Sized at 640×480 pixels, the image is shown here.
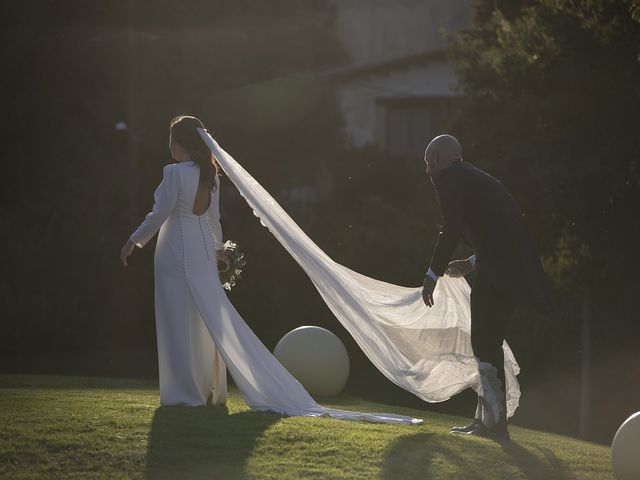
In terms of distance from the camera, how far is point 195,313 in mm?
10203

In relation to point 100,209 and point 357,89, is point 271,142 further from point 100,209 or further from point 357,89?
point 357,89

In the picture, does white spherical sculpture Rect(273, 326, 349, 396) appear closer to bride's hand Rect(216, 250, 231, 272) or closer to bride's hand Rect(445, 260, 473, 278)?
bride's hand Rect(216, 250, 231, 272)

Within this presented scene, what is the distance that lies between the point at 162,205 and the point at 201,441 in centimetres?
250

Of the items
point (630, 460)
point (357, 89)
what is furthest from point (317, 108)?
point (630, 460)

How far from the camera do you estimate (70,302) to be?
77.5 ft

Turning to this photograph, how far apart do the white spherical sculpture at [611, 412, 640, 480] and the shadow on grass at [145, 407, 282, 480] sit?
2774 mm

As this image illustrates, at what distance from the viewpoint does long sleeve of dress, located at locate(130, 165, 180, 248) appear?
1009 centimetres

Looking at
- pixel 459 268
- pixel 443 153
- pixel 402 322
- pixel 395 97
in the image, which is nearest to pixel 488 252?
pixel 459 268

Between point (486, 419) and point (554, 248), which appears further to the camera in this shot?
point (554, 248)

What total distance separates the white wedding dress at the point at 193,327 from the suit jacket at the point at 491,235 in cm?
177

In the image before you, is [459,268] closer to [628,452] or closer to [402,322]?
[402,322]

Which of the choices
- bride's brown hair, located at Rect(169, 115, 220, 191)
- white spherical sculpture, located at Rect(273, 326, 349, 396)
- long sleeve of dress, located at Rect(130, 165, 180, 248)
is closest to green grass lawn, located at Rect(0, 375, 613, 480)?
long sleeve of dress, located at Rect(130, 165, 180, 248)

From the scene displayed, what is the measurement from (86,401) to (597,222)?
11.8 meters

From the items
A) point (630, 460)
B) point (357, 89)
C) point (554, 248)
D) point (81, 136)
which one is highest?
point (357, 89)
